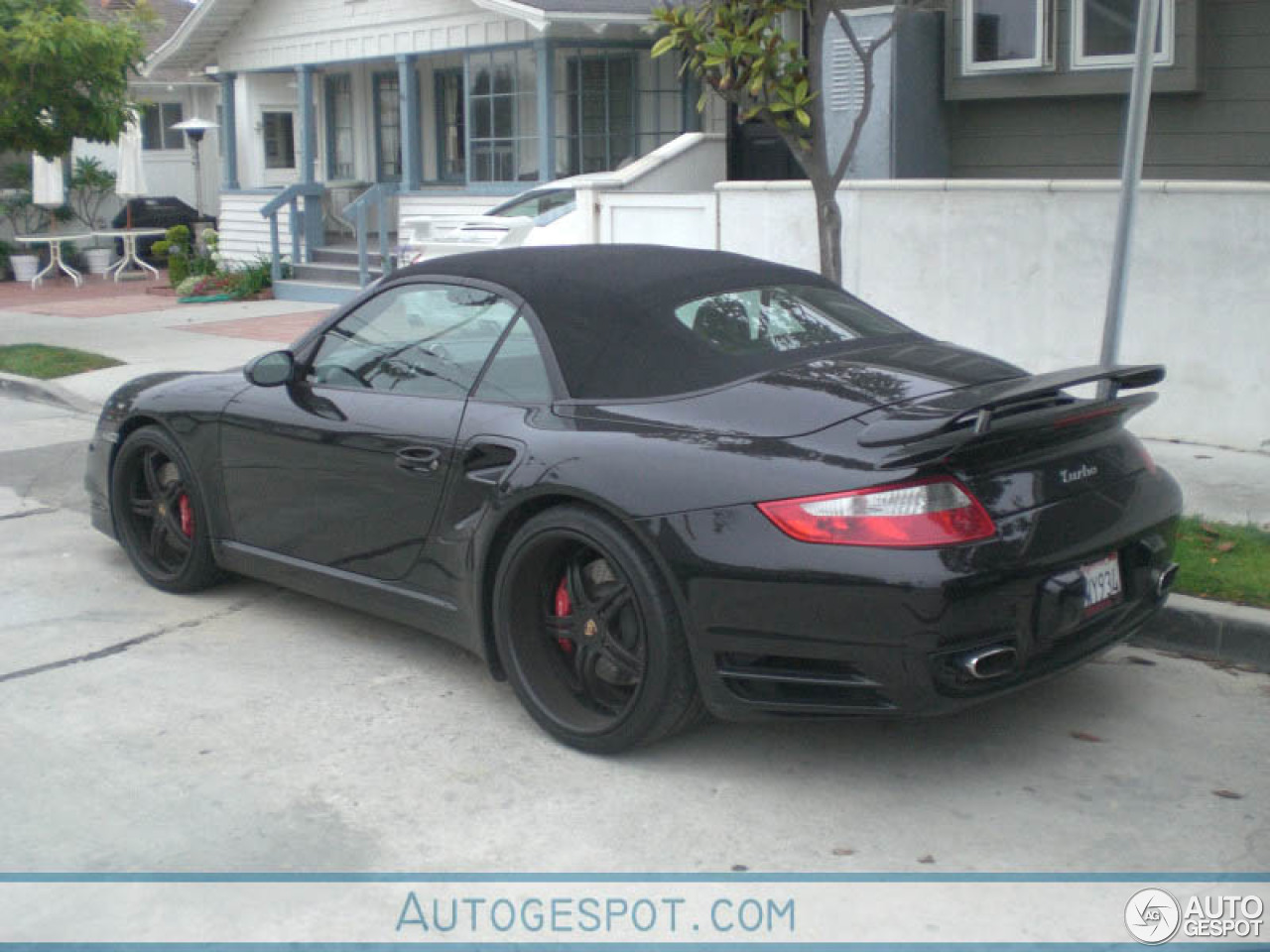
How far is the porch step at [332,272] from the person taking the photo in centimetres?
1942

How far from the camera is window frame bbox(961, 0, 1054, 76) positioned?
11.3 m

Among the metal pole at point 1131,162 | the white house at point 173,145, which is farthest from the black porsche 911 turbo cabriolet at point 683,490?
the white house at point 173,145

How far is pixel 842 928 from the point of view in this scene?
140 inches

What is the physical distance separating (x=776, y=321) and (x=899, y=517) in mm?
1292

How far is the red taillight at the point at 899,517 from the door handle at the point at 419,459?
1470 millimetres

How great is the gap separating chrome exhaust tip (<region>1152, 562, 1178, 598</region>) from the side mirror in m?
3.19

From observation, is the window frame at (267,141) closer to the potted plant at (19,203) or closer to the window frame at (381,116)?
the window frame at (381,116)

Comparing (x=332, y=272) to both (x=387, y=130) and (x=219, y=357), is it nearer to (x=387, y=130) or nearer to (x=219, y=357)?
(x=387, y=130)

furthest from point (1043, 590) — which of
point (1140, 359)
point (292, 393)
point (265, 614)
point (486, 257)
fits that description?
point (1140, 359)

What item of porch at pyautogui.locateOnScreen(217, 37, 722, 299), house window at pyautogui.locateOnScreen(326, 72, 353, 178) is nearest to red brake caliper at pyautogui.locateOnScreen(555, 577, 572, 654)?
porch at pyautogui.locateOnScreen(217, 37, 722, 299)

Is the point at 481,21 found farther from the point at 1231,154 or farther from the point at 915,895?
the point at 915,895

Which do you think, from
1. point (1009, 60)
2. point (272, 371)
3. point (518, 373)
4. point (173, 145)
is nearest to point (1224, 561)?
point (518, 373)

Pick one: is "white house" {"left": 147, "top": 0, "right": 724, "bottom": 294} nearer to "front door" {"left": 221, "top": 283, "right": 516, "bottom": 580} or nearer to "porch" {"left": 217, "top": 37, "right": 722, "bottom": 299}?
"porch" {"left": 217, "top": 37, "right": 722, "bottom": 299}

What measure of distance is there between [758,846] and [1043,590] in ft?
3.47
